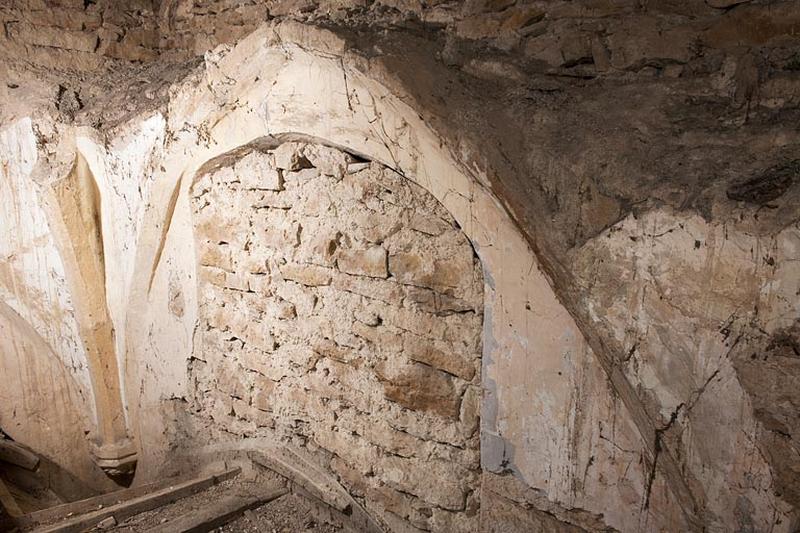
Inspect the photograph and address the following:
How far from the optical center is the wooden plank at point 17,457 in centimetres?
362

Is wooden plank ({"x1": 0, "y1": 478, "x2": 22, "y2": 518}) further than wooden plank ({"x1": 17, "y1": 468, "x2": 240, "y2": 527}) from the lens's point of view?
Yes

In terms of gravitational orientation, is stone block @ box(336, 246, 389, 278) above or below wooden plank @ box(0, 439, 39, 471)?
above

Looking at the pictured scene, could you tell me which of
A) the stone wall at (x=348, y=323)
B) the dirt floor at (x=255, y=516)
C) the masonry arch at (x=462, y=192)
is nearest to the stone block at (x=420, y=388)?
the stone wall at (x=348, y=323)

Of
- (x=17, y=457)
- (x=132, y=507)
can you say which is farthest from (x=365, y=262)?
(x=17, y=457)

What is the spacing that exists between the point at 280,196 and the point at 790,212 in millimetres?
1976

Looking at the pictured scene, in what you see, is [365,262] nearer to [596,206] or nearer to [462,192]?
[462,192]

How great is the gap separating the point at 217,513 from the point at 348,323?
1.04 meters

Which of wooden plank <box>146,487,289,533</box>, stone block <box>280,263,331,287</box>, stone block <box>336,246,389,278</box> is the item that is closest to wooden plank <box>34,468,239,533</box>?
wooden plank <box>146,487,289,533</box>

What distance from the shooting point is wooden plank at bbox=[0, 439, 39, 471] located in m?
3.62

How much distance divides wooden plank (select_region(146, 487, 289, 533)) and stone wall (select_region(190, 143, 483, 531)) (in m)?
0.29

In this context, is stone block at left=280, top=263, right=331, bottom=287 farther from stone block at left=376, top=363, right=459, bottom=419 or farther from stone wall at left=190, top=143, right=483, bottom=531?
stone block at left=376, top=363, right=459, bottom=419

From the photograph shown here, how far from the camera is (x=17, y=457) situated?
142 inches

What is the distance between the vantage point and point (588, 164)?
A: 156 centimetres

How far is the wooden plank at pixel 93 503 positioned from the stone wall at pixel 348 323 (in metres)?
0.27
